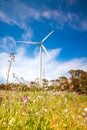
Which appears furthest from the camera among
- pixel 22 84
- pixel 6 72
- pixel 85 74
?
pixel 85 74

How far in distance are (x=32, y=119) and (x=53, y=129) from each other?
527 mm

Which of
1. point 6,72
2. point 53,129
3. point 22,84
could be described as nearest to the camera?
point 53,129

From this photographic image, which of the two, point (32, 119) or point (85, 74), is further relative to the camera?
point (85, 74)

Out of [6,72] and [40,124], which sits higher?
[6,72]

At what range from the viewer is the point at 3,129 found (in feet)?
14.3

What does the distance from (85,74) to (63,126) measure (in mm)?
20907

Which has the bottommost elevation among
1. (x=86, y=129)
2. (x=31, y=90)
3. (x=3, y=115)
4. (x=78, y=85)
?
(x=86, y=129)

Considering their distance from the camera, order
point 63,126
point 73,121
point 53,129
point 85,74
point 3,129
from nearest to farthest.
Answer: point 3,129 → point 53,129 → point 63,126 → point 73,121 → point 85,74

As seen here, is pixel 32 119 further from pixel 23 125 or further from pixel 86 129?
pixel 86 129

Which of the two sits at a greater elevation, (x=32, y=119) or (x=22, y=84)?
(x=22, y=84)

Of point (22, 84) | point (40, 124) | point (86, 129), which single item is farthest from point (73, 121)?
point (22, 84)

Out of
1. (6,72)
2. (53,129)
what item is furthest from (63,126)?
(6,72)

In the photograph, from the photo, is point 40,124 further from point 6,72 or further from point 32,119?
point 6,72

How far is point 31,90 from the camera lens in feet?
35.7
